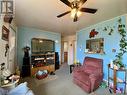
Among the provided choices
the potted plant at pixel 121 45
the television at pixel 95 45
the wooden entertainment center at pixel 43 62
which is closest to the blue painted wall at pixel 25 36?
the wooden entertainment center at pixel 43 62

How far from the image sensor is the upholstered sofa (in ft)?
9.64

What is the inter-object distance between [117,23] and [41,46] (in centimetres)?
351

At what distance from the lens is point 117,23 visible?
3311 millimetres

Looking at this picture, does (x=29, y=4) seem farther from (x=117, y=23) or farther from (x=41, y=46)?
(x=41, y=46)

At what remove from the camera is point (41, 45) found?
5250 mm

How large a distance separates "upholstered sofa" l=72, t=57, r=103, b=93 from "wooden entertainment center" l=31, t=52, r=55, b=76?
205cm

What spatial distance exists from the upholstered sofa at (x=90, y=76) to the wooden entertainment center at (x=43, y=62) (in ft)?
6.72

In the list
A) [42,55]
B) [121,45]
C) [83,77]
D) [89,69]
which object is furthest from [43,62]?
[121,45]

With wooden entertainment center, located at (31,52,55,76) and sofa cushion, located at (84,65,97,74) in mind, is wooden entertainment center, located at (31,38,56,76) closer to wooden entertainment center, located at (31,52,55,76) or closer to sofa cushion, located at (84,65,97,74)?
wooden entertainment center, located at (31,52,55,76)

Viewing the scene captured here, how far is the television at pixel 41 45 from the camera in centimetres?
503

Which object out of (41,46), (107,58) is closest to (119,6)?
(107,58)

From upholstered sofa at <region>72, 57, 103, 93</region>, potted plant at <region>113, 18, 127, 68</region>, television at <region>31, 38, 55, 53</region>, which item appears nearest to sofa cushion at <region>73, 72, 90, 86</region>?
upholstered sofa at <region>72, 57, 103, 93</region>

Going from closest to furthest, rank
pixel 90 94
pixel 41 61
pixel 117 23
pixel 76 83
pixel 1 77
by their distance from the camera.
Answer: pixel 1 77, pixel 90 94, pixel 117 23, pixel 76 83, pixel 41 61

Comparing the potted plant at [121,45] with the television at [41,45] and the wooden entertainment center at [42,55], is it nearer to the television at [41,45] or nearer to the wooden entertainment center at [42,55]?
the wooden entertainment center at [42,55]
